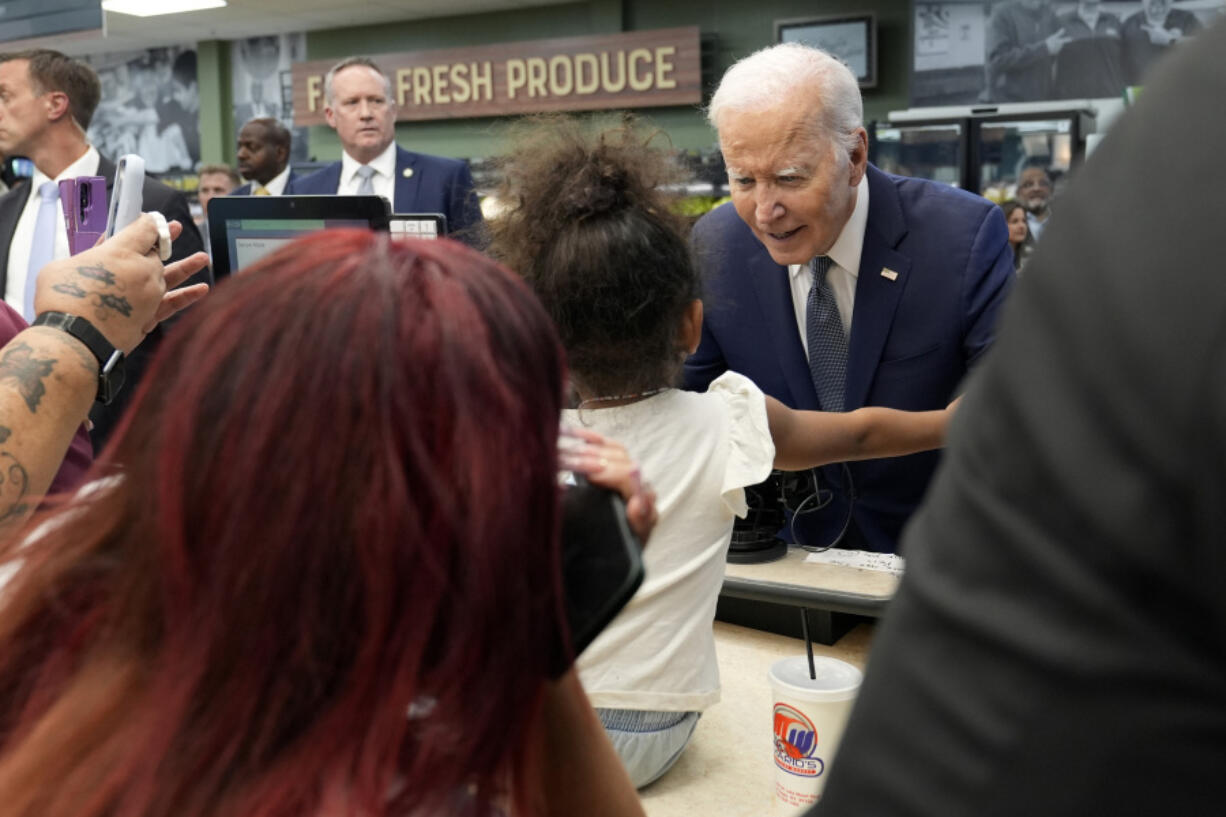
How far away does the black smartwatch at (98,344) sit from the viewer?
1.19 metres

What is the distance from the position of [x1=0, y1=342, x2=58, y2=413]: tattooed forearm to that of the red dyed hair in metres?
0.63

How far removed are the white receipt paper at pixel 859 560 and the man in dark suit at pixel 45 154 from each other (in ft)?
7.52

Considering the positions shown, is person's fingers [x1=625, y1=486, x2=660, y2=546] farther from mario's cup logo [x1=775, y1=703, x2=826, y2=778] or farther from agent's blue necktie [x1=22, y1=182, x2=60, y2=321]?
agent's blue necktie [x1=22, y1=182, x2=60, y2=321]

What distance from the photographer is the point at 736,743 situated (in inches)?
50.8

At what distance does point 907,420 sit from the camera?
1.75m

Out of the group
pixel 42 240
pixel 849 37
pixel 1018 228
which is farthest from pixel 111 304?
pixel 849 37

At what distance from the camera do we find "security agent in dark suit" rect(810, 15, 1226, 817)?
308 mm

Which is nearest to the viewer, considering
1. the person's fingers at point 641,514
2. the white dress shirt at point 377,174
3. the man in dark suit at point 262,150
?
the person's fingers at point 641,514

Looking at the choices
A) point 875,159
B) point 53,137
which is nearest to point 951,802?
point 53,137

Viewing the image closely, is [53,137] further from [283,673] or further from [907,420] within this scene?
[283,673]

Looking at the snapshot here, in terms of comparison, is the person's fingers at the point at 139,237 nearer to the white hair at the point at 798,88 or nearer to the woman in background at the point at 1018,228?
the white hair at the point at 798,88

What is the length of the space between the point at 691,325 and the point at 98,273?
2.38ft

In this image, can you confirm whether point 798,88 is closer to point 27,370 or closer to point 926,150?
point 27,370

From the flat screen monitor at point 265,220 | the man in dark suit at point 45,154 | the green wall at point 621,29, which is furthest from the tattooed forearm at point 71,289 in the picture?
the green wall at point 621,29
